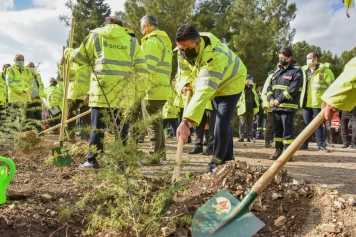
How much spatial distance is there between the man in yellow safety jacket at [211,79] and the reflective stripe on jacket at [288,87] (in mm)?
2086

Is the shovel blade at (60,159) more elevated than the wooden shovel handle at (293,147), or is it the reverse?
the wooden shovel handle at (293,147)

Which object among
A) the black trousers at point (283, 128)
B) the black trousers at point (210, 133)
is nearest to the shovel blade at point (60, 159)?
the black trousers at point (210, 133)

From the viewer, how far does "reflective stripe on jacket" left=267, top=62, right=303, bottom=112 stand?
20.0ft

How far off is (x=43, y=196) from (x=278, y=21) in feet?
85.3

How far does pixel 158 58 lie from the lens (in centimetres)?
569

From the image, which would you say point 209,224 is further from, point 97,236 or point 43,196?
point 43,196

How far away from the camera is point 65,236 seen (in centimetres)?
262

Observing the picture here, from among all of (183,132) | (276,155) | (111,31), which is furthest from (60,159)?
(276,155)

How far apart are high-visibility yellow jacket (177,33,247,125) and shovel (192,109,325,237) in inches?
36.0

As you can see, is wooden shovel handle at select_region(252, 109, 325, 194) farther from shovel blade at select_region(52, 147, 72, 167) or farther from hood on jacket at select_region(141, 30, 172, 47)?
hood on jacket at select_region(141, 30, 172, 47)

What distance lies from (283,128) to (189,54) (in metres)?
3.18

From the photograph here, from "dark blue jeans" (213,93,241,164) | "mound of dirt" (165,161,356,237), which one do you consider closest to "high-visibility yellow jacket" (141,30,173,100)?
"dark blue jeans" (213,93,241,164)

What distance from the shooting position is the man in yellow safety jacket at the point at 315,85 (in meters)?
7.55

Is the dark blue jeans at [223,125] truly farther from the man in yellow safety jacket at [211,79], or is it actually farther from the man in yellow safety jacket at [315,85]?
the man in yellow safety jacket at [315,85]
